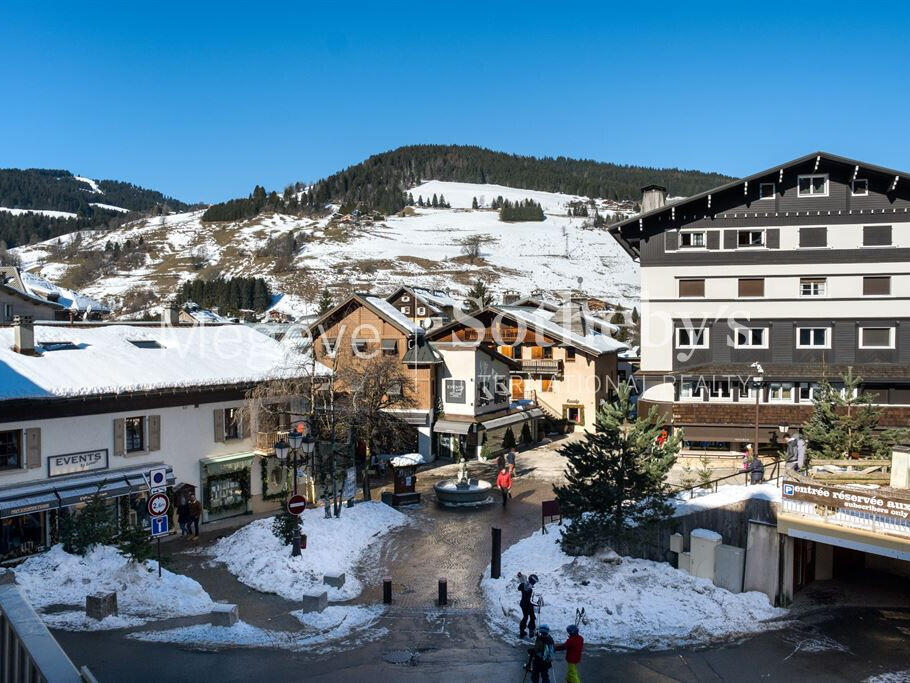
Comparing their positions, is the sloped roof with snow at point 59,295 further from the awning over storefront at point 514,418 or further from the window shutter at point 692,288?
the window shutter at point 692,288

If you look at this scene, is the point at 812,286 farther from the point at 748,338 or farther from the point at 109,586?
the point at 109,586

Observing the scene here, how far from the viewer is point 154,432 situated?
24.7 m

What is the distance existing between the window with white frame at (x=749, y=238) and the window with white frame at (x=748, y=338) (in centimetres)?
413

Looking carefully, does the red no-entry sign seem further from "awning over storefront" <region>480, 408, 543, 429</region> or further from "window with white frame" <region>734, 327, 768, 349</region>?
"window with white frame" <region>734, 327, 768, 349</region>

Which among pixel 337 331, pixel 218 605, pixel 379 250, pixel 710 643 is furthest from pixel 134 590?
pixel 379 250

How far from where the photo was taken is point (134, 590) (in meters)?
17.2

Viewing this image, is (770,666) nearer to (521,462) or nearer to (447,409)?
(521,462)

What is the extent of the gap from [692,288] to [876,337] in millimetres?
8703

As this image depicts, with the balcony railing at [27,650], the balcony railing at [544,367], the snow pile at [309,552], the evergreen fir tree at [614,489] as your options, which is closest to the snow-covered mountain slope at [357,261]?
the balcony railing at [544,367]

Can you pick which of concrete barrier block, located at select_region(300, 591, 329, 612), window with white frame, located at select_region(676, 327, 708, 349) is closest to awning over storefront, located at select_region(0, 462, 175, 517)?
concrete barrier block, located at select_region(300, 591, 329, 612)

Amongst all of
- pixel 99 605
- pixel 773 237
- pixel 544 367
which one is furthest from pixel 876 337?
pixel 99 605

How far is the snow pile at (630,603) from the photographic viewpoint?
1702 centimetres

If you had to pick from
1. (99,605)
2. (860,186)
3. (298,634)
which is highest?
(860,186)

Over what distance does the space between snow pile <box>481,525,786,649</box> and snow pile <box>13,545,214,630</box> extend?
749 centimetres
